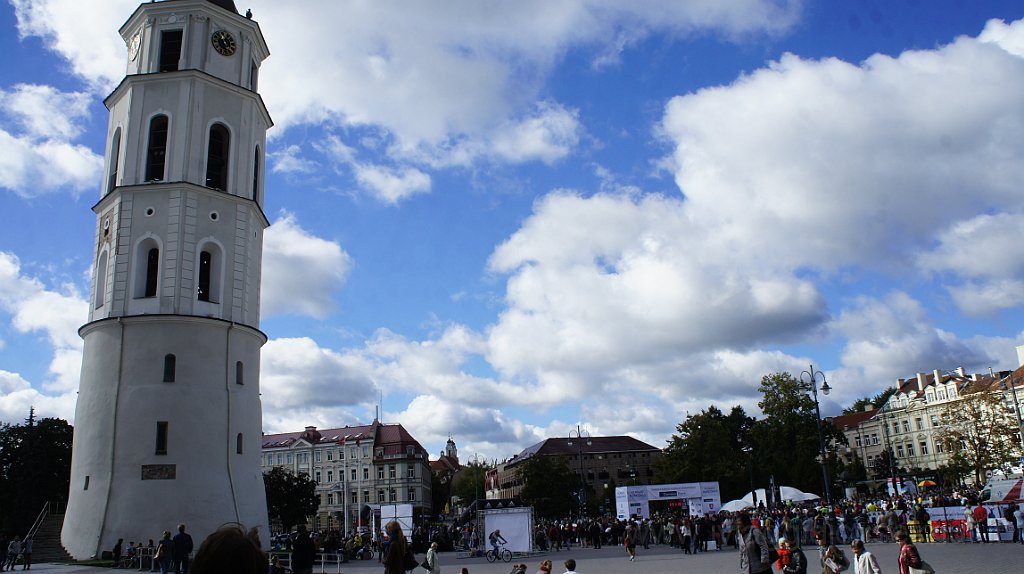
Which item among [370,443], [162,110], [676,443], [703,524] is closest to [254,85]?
[162,110]

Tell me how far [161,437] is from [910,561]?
27404 millimetres

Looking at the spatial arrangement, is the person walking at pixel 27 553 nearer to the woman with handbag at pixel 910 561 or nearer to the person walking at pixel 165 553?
the person walking at pixel 165 553

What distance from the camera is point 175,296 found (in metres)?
32.3

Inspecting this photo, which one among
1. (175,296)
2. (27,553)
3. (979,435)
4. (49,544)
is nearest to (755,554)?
(27,553)

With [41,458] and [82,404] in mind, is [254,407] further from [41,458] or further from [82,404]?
[41,458]

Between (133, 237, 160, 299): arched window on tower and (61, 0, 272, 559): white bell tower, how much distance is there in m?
0.06

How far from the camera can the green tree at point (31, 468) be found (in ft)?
171

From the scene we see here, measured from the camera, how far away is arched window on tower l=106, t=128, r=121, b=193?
35438 mm

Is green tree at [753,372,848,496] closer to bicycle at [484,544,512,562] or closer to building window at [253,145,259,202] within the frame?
bicycle at [484,544,512,562]

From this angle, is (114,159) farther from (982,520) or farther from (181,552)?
(982,520)

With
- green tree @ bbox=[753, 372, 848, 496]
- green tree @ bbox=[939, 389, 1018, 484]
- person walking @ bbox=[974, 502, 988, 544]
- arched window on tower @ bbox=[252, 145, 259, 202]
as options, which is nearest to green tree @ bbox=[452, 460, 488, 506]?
green tree @ bbox=[753, 372, 848, 496]

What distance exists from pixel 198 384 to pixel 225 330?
265 centimetres

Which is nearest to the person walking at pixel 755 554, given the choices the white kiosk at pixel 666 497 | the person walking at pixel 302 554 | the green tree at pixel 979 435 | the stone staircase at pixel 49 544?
the person walking at pixel 302 554

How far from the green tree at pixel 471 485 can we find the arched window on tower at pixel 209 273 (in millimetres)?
99434
